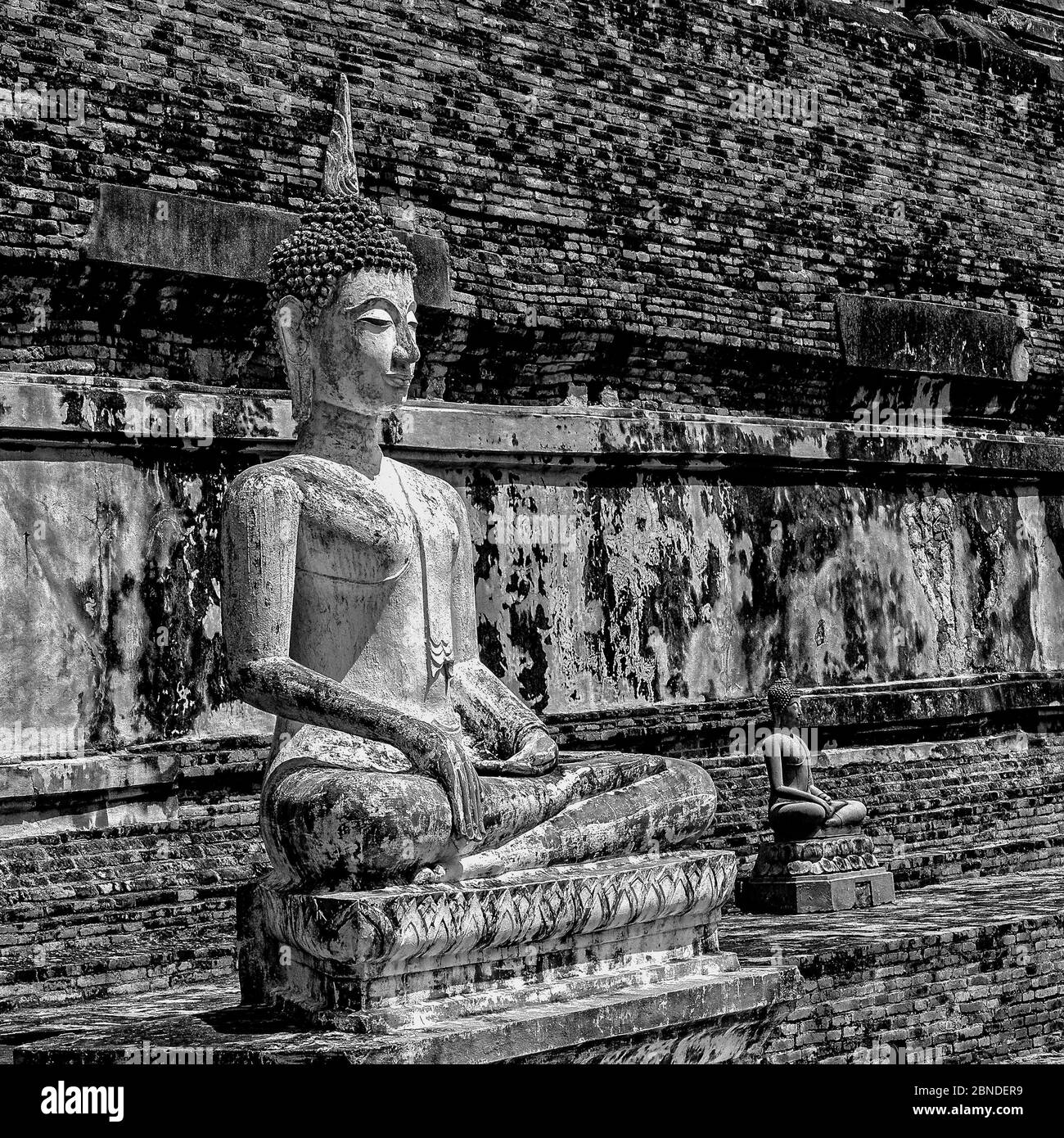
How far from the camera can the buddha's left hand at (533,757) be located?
5.20m

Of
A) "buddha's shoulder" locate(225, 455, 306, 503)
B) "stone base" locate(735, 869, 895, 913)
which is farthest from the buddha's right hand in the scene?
"stone base" locate(735, 869, 895, 913)

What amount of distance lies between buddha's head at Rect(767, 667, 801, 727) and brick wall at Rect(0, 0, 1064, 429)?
202cm

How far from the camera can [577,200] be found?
389 inches

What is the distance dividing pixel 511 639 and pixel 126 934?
9.76 ft

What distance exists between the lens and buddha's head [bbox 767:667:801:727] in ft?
29.2

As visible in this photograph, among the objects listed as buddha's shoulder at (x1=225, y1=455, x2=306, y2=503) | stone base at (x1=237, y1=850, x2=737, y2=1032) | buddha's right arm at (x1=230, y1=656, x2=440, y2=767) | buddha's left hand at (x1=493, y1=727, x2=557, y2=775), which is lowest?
stone base at (x1=237, y1=850, x2=737, y2=1032)

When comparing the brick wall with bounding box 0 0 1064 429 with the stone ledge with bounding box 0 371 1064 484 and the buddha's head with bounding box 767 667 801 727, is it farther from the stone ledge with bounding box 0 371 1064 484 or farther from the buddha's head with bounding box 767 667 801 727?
the buddha's head with bounding box 767 667 801 727

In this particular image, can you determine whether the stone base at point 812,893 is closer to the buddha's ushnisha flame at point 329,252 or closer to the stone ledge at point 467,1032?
the stone ledge at point 467,1032

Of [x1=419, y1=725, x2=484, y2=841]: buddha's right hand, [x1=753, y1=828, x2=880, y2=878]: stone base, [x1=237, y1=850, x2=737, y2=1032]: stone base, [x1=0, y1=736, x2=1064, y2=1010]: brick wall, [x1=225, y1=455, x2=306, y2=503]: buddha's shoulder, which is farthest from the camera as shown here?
[x1=753, y1=828, x2=880, y2=878]: stone base

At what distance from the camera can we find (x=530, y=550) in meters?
9.38

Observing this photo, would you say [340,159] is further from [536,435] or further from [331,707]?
[536,435]

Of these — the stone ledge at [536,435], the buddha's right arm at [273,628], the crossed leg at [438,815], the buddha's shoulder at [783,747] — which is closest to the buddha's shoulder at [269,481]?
the buddha's right arm at [273,628]

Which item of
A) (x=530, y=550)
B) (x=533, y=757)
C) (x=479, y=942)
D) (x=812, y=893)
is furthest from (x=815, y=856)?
(x=479, y=942)

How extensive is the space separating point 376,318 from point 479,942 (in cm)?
174
